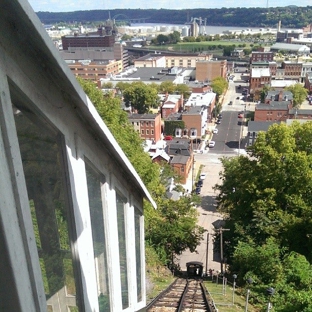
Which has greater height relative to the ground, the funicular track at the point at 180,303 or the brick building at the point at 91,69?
the funicular track at the point at 180,303

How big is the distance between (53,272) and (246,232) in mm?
12096

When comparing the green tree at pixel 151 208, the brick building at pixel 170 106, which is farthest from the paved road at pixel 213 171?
the brick building at pixel 170 106

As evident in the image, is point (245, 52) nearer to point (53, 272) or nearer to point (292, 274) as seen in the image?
point (292, 274)

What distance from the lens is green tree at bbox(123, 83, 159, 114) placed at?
152 ft

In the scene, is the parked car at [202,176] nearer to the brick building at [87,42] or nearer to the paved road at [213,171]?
the paved road at [213,171]

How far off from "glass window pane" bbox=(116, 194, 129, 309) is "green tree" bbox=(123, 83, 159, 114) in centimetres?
4378

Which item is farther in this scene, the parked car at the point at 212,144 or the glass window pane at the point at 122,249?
the parked car at the point at 212,144

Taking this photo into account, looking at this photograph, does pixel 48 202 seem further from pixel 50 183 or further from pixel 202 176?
pixel 202 176

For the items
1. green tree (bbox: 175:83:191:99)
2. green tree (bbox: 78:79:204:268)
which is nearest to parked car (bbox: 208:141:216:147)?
green tree (bbox: 175:83:191:99)

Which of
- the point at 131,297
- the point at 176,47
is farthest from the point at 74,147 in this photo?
the point at 176,47

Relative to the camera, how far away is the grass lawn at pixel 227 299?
810 cm

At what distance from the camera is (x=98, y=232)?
2.39 metres

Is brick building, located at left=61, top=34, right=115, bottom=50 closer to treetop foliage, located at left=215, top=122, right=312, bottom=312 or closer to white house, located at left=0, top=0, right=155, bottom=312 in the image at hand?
treetop foliage, located at left=215, top=122, right=312, bottom=312

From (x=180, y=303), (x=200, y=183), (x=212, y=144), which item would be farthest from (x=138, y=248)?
(x=212, y=144)
